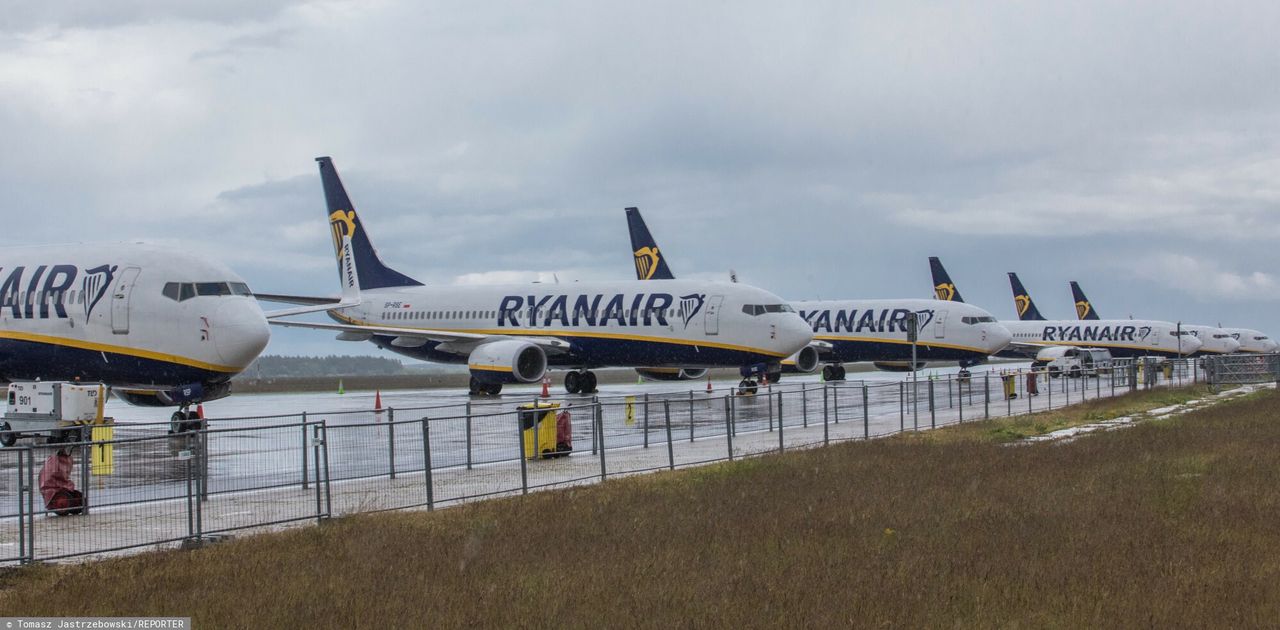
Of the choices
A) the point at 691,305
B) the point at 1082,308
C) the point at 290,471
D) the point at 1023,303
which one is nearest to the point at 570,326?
the point at 691,305

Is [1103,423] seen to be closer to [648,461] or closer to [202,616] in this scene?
[648,461]

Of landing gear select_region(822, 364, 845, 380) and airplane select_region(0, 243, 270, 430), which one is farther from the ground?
airplane select_region(0, 243, 270, 430)

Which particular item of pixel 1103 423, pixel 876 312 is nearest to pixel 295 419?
pixel 1103 423

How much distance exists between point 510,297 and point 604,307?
4.82 metres

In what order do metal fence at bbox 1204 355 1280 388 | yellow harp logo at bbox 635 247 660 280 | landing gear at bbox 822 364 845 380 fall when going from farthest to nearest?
yellow harp logo at bbox 635 247 660 280
landing gear at bbox 822 364 845 380
metal fence at bbox 1204 355 1280 388

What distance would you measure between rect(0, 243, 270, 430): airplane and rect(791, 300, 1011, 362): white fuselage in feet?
122

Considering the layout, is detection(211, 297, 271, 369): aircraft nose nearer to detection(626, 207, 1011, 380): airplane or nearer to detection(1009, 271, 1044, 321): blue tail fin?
detection(626, 207, 1011, 380): airplane

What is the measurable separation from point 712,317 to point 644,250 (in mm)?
22849

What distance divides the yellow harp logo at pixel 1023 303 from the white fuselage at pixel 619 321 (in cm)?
6647

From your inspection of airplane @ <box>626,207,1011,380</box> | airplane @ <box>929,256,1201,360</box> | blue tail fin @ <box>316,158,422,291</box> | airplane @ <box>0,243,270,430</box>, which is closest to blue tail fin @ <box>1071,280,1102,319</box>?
airplane @ <box>929,256,1201,360</box>

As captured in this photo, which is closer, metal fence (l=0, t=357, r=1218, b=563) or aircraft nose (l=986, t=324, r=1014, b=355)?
metal fence (l=0, t=357, r=1218, b=563)

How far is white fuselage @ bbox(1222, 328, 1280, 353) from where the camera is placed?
97200 millimetres

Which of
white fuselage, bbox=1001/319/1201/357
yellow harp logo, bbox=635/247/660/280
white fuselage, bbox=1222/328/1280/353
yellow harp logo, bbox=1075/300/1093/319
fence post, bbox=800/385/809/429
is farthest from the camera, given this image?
yellow harp logo, bbox=1075/300/1093/319

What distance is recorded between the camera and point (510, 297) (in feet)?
155
